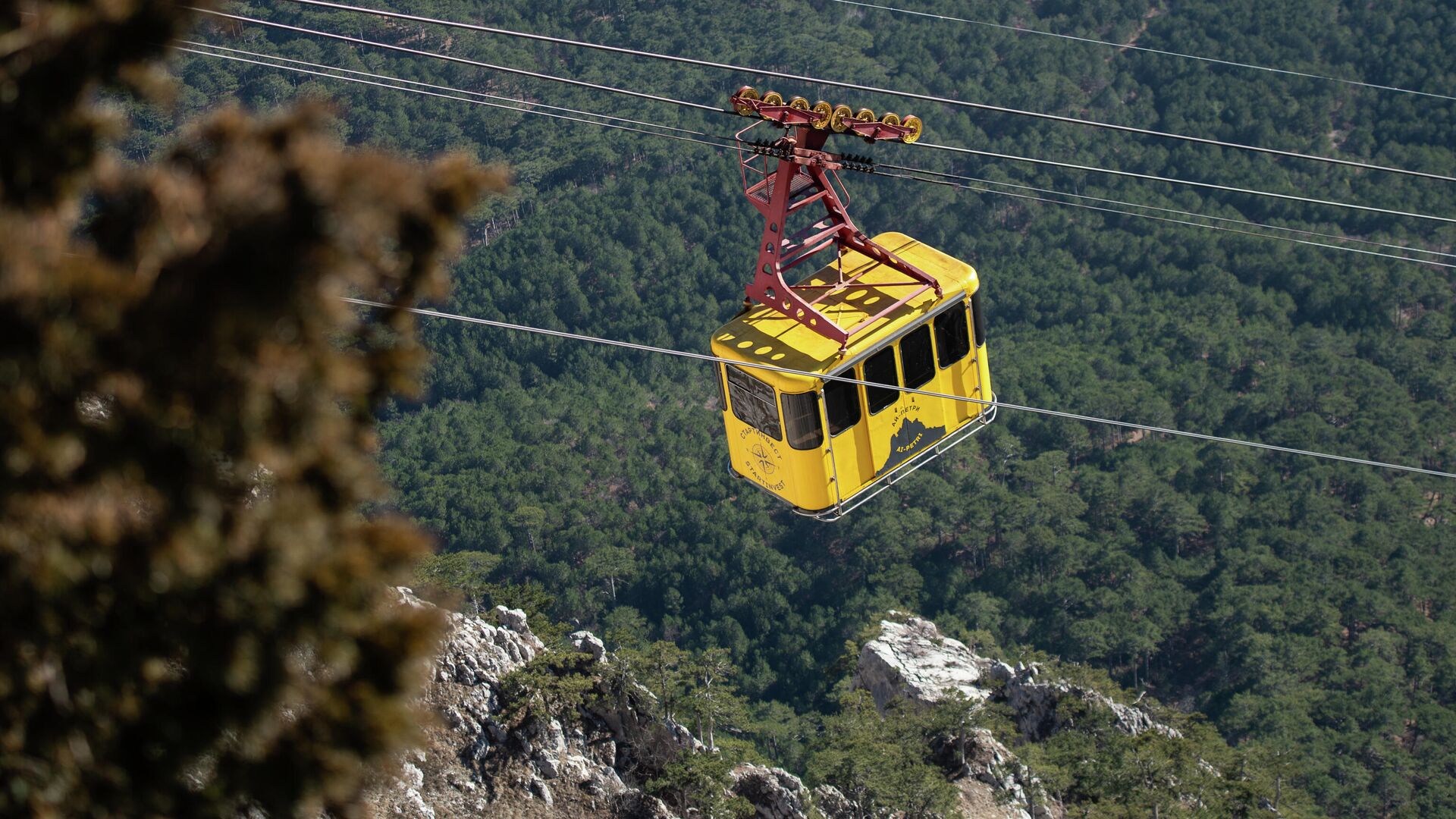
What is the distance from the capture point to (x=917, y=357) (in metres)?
17.8

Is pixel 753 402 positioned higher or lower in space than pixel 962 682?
higher


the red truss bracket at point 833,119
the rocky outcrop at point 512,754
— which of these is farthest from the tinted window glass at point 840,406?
the rocky outcrop at point 512,754

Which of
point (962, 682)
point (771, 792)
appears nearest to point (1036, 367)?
point (962, 682)

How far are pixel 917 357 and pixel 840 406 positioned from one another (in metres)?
1.28

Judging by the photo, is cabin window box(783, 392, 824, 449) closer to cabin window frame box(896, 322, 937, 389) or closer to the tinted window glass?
Answer: the tinted window glass

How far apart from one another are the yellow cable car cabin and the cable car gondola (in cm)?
2

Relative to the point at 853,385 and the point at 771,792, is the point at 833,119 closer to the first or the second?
the point at 853,385

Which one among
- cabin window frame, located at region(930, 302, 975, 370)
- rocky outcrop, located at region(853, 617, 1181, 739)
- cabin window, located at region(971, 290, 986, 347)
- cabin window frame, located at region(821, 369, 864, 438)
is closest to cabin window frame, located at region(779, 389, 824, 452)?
cabin window frame, located at region(821, 369, 864, 438)

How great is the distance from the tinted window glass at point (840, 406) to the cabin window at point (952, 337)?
139cm

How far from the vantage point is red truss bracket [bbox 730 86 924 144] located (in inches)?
610

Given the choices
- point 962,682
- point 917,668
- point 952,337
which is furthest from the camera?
point 917,668

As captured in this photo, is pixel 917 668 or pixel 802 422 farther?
pixel 917 668

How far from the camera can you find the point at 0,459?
5656mm

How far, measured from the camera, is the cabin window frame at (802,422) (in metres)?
17.0
